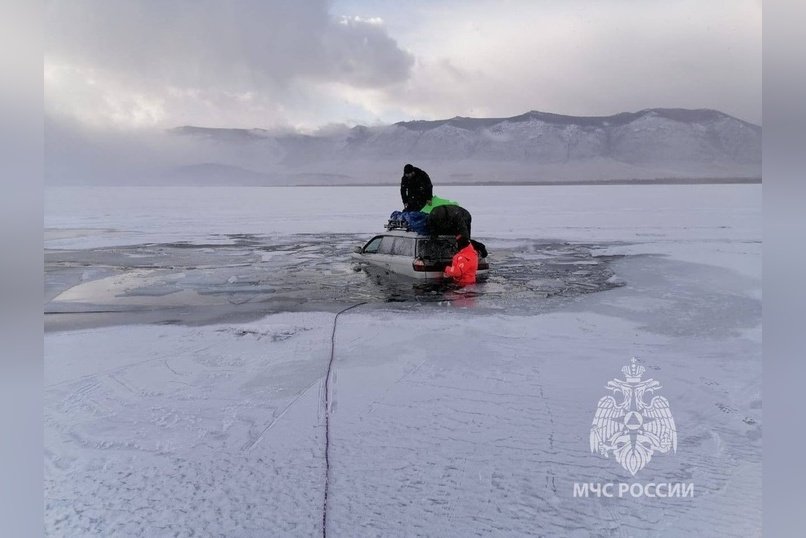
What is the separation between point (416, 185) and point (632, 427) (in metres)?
6.64

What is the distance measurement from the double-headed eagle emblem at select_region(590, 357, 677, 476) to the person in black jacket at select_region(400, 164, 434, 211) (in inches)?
232

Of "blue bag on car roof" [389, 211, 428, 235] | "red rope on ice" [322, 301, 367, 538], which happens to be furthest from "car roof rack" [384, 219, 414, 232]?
"red rope on ice" [322, 301, 367, 538]

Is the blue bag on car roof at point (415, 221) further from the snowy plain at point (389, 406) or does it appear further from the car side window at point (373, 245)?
the snowy plain at point (389, 406)

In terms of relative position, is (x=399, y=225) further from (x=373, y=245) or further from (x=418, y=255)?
(x=418, y=255)

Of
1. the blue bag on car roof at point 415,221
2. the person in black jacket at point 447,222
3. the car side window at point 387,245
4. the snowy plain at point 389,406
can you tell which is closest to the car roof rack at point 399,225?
the blue bag on car roof at point 415,221

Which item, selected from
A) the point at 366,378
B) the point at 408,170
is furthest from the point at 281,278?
the point at 366,378

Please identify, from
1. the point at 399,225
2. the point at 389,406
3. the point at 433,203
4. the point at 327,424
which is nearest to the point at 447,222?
the point at 433,203

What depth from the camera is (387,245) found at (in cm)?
992

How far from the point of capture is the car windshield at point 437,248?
29.7 ft

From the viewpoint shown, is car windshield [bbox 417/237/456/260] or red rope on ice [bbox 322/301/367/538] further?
car windshield [bbox 417/237/456/260]

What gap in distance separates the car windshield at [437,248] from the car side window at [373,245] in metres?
1.32

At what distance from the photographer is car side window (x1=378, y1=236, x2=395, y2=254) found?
9797 millimetres

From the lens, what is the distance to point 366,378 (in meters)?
4.82

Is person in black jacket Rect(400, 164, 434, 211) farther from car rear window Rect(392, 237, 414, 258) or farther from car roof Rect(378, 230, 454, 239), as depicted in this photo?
car rear window Rect(392, 237, 414, 258)
